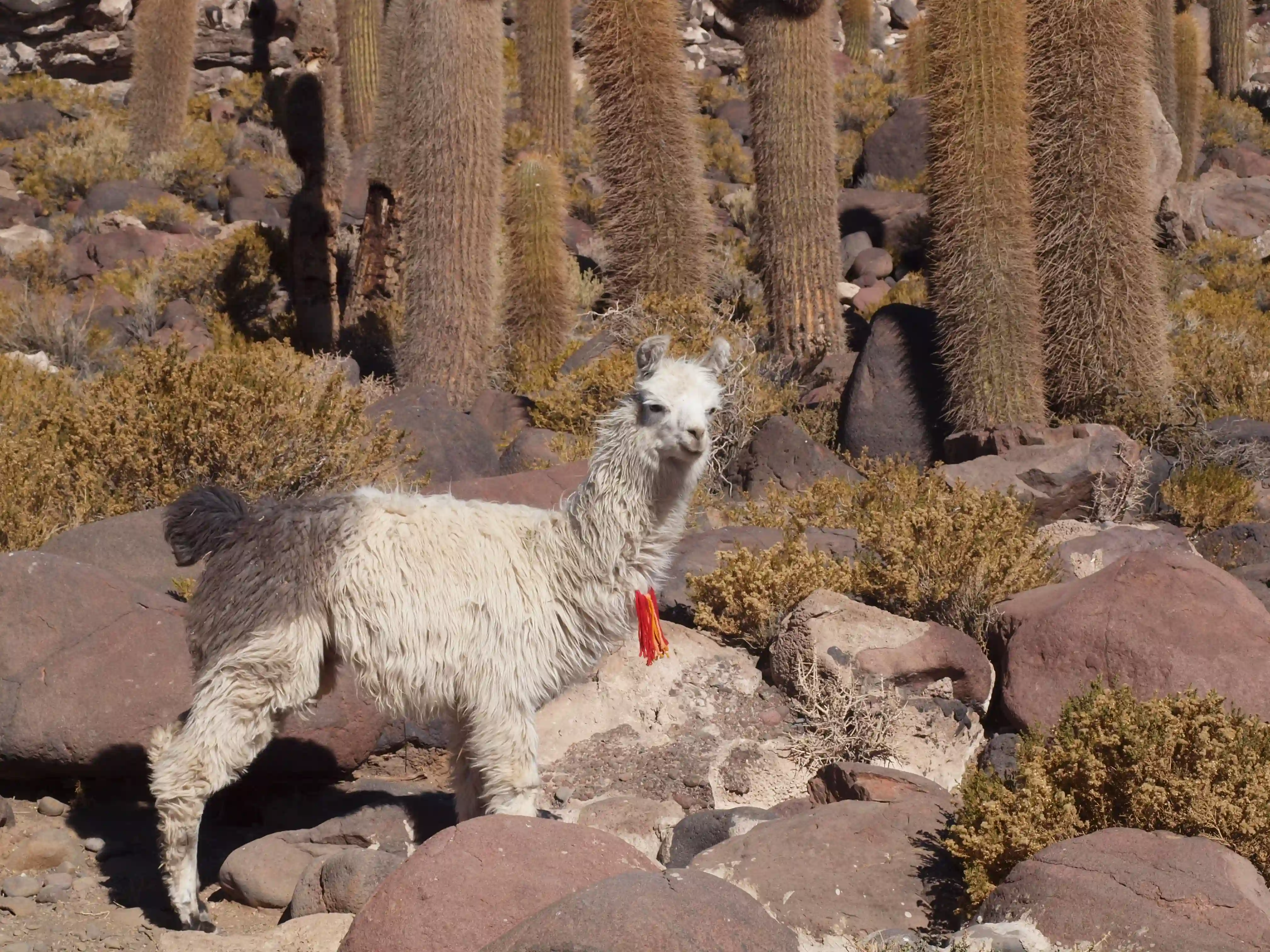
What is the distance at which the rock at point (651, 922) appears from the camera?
371 cm

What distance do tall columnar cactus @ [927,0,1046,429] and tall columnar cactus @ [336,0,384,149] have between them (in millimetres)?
11559

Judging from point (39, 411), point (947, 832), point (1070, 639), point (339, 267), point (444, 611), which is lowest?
point (947, 832)

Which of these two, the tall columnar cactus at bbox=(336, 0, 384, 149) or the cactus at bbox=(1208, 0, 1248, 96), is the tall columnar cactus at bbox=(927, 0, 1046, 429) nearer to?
the tall columnar cactus at bbox=(336, 0, 384, 149)

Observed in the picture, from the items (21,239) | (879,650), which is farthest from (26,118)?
(879,650)

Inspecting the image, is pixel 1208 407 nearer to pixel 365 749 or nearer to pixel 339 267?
pixel 365 749

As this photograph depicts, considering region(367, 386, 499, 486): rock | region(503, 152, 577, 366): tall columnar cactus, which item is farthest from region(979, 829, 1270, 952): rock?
region(503, 152, 577, 366): tall columnar cactus

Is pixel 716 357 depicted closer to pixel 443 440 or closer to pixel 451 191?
pixel 443 440

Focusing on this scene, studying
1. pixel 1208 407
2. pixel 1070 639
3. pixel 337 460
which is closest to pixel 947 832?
pixel 1070 639

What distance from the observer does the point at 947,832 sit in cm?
534

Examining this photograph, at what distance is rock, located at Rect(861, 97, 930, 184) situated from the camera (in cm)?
2334

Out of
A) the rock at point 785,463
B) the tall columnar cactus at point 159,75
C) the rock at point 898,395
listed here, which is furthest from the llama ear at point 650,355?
the tall columnar cactus at point 159,75

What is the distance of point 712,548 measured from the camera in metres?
8.33

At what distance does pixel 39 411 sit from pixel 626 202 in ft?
20.0

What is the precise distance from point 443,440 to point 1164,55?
1695cm
